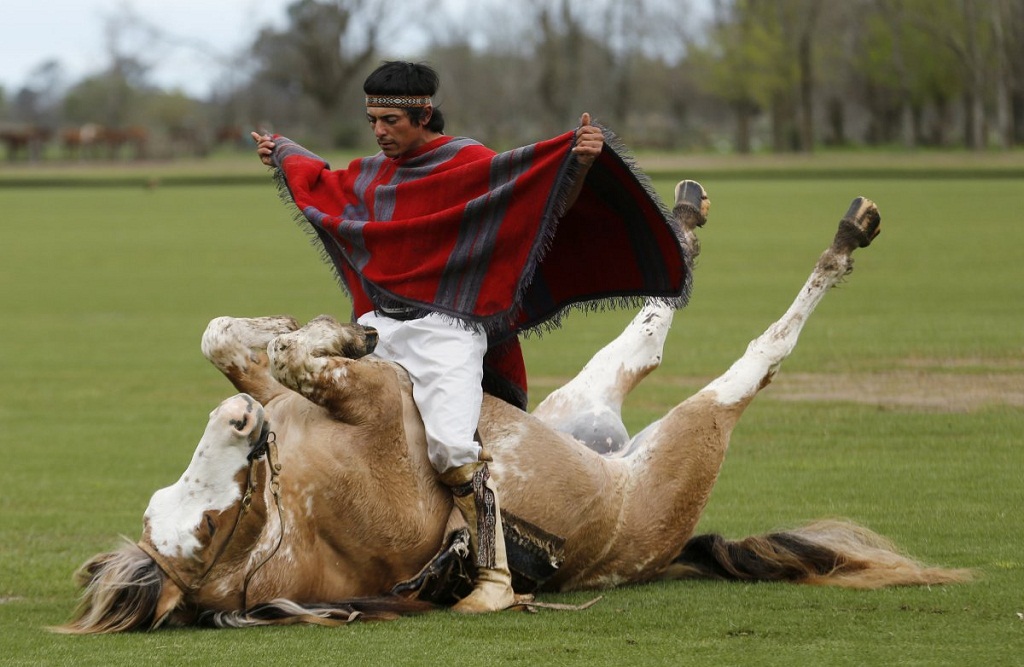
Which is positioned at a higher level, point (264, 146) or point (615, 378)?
point (264, 146)

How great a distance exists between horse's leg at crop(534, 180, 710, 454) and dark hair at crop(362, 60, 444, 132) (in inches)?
45.5

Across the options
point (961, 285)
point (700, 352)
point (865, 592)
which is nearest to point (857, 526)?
point (865, 592)

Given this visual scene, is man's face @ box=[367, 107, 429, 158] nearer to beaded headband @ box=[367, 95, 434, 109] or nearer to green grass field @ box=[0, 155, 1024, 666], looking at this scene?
beaded headband @ box=[367, 95, 434, 109]

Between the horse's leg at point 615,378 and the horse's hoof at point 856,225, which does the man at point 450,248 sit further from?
the horse's hoof at point 856,225

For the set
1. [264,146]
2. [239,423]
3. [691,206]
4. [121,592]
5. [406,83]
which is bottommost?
[121,592]

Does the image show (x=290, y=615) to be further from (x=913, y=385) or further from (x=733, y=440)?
(x=913, y=385)

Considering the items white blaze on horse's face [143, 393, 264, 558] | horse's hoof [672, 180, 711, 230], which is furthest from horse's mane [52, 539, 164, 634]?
horse's hoof [672, 180, 711, 230]

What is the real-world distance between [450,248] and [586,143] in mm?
604

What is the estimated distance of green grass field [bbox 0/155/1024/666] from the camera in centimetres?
472

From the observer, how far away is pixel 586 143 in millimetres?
5500

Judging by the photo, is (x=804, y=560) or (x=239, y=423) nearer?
(x=239, y=423)

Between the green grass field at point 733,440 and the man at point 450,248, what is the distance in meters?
0.58

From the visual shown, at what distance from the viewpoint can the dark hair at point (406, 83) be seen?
18.2 feet

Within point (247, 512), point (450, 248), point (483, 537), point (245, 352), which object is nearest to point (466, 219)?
point (450, 248)
